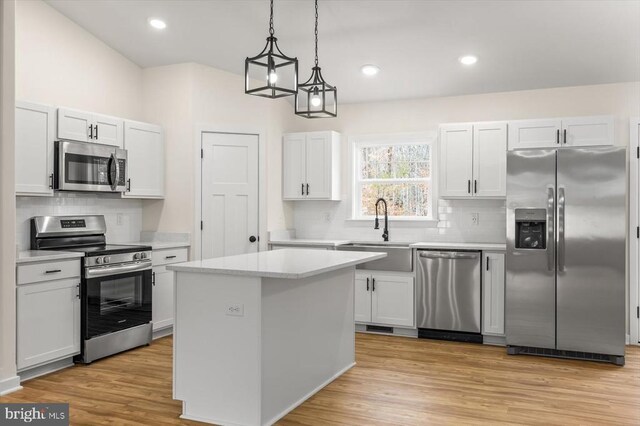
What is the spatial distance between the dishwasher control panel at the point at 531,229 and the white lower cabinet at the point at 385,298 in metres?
1.18

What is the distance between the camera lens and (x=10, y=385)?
12.4 ft

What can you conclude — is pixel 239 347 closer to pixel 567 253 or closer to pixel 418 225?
pixel 567 253

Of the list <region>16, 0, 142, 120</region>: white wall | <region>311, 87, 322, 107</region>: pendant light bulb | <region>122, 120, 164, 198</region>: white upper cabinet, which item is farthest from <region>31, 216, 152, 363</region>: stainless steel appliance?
<region>311, 87, 322, 107</region>: pendant light bulb

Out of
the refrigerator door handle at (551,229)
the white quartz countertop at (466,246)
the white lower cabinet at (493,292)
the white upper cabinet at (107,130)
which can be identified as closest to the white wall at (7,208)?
the white upper cabinet at (107,130)

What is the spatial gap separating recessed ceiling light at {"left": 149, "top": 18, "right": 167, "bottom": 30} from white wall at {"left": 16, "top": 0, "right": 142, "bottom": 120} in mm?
717

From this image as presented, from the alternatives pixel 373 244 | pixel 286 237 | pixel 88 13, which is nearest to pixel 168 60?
pixel 88 13

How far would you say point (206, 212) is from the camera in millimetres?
5723

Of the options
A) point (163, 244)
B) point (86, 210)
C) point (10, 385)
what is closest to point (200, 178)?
point (163, 244)

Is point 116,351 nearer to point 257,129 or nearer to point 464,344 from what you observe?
point 257,129

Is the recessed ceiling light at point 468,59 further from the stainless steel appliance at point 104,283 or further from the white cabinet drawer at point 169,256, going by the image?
the stainless steel appliance at point 104,283

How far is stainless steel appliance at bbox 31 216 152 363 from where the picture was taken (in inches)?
→ 175

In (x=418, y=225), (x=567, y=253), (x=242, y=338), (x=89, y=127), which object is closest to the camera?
(x=242, y=338)

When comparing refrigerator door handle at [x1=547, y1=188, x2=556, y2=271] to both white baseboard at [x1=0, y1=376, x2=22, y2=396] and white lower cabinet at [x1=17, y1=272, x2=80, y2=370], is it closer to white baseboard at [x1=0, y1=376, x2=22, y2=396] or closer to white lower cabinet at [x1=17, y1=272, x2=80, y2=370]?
white lower cabinet at [x1=17, y1=272, x2=80, y2=370]

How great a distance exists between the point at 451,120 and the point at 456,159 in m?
0.60
